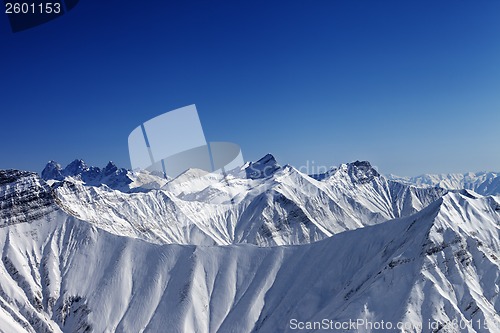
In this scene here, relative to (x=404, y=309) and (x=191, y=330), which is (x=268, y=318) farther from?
(x=404, y=309)

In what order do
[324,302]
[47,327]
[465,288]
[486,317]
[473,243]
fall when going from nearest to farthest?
[486,317] → [465,288] → [473,243] → [324,302] → [47,327]

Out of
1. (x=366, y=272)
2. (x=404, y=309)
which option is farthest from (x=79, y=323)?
(x=404, y=309)

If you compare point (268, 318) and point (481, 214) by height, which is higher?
point (481, 214)

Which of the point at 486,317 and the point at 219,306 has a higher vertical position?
the point at 486,317

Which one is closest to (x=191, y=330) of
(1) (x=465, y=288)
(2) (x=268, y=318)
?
(2) (x=268, y=318)

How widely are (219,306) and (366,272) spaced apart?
6611 cm

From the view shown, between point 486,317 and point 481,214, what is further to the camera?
point 481,214

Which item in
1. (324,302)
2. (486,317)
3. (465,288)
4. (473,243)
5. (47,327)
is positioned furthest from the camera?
(47,327)

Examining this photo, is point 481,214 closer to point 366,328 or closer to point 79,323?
point 366,328

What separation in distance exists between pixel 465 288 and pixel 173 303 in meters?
114

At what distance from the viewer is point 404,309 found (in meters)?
141

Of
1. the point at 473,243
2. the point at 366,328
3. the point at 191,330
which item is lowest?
the point at 191,330

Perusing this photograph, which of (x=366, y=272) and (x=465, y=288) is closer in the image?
(x=465, y=288)

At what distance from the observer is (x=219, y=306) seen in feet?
652
